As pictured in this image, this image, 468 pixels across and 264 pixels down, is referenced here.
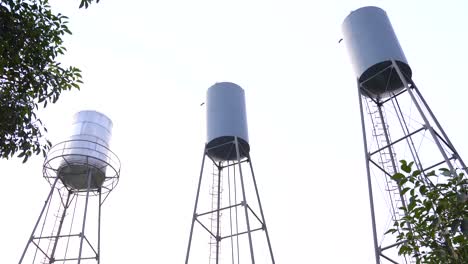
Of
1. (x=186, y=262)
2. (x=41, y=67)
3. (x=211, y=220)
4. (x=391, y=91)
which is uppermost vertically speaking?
(x=391, y=91)

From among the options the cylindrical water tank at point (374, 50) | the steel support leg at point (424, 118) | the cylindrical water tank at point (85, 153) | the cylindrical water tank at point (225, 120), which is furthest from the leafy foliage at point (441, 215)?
the cylindrical water tank at point (85, 153)

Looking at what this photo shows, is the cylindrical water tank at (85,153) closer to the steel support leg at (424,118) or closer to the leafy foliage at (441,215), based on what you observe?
the steel support leg at (424,118)

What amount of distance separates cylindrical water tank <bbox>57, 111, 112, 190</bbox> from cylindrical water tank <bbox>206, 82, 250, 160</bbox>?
5.37 metres

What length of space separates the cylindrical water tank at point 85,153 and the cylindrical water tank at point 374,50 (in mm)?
12539

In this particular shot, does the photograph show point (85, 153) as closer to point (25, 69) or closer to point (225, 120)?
point (225, 120)

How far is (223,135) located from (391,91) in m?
7.52

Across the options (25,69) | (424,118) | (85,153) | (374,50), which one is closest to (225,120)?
(85,153)

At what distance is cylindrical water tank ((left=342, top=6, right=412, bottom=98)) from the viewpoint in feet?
58.6

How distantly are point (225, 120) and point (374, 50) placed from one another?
24.4 ft

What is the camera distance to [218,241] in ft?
67.8

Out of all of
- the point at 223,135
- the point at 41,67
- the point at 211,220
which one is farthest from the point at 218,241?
the point at 41,67

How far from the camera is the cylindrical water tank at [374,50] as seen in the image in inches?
703

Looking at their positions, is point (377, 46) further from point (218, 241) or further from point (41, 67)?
point (41, 67)

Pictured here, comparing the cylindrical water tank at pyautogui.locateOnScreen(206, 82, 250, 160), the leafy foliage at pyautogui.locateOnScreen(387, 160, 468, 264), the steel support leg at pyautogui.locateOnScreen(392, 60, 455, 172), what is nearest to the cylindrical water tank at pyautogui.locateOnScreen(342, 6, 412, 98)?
the steel support leg at pyautogui.locateOnScreen(392, 60, 455, 172)
